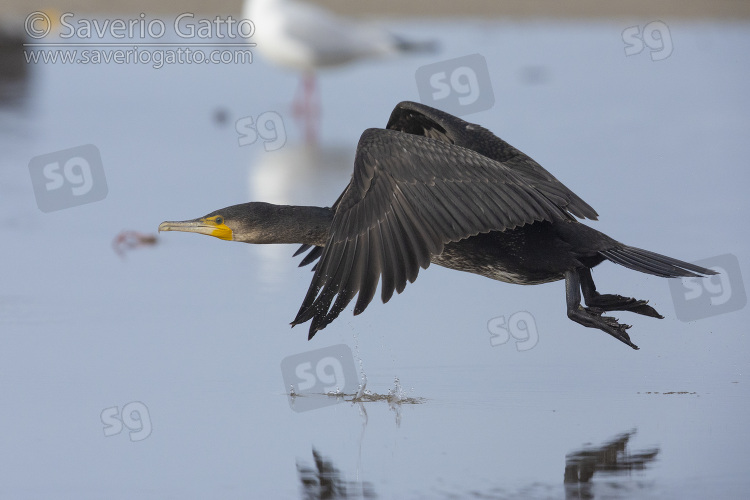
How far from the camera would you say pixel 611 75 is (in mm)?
17406

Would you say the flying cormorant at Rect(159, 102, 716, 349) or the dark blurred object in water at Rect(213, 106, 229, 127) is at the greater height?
the dark blurred object in water at Rect(213, 106, 229, 127)

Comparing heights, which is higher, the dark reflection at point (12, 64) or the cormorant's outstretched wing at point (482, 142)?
the dark reflection at point (12, 64)

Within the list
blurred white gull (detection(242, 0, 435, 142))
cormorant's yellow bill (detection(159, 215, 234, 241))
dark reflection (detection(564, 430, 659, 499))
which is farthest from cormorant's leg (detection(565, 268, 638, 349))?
blurred white gull (detection(242, 0, 435, 142))

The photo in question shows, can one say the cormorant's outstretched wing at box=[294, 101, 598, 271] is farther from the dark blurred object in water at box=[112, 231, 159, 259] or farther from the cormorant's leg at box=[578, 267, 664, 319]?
the dark blurred object in water at box=[112, 231, 159, 259]

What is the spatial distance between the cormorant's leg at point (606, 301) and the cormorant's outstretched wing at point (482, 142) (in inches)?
12.9

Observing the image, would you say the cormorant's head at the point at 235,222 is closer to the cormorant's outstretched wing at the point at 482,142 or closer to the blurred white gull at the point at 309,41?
the cormorant's outstretched wing at the point at 482,142

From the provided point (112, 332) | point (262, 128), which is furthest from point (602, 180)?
point (112, 332)

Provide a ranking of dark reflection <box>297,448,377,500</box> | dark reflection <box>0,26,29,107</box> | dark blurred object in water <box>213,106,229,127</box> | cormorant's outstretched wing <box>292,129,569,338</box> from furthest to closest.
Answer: dark reflection <box>0,26,29,107</box>, dark blurred object in water <box>213,106,229,127</box>, cormorant's outstretched wing <box>292,129,569,338</box>, dark reflection <box>297,448,377,500</box>

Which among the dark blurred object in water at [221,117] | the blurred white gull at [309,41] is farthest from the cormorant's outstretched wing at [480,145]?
the blurred white gull at [309,41]

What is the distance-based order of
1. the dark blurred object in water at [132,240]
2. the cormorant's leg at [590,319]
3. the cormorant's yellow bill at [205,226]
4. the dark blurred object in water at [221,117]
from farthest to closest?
the dark blurred object in water at [221,117] → the dark blurred object in water at [132,240] → the cormorant's yellow bill at [205,226] → the cormorant's leg at [590,319]

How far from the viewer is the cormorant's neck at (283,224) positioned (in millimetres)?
6055

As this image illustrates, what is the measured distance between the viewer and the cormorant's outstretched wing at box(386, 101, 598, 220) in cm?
617

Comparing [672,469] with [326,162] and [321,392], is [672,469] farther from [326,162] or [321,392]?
[326,162]

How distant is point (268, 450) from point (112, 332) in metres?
1.99
